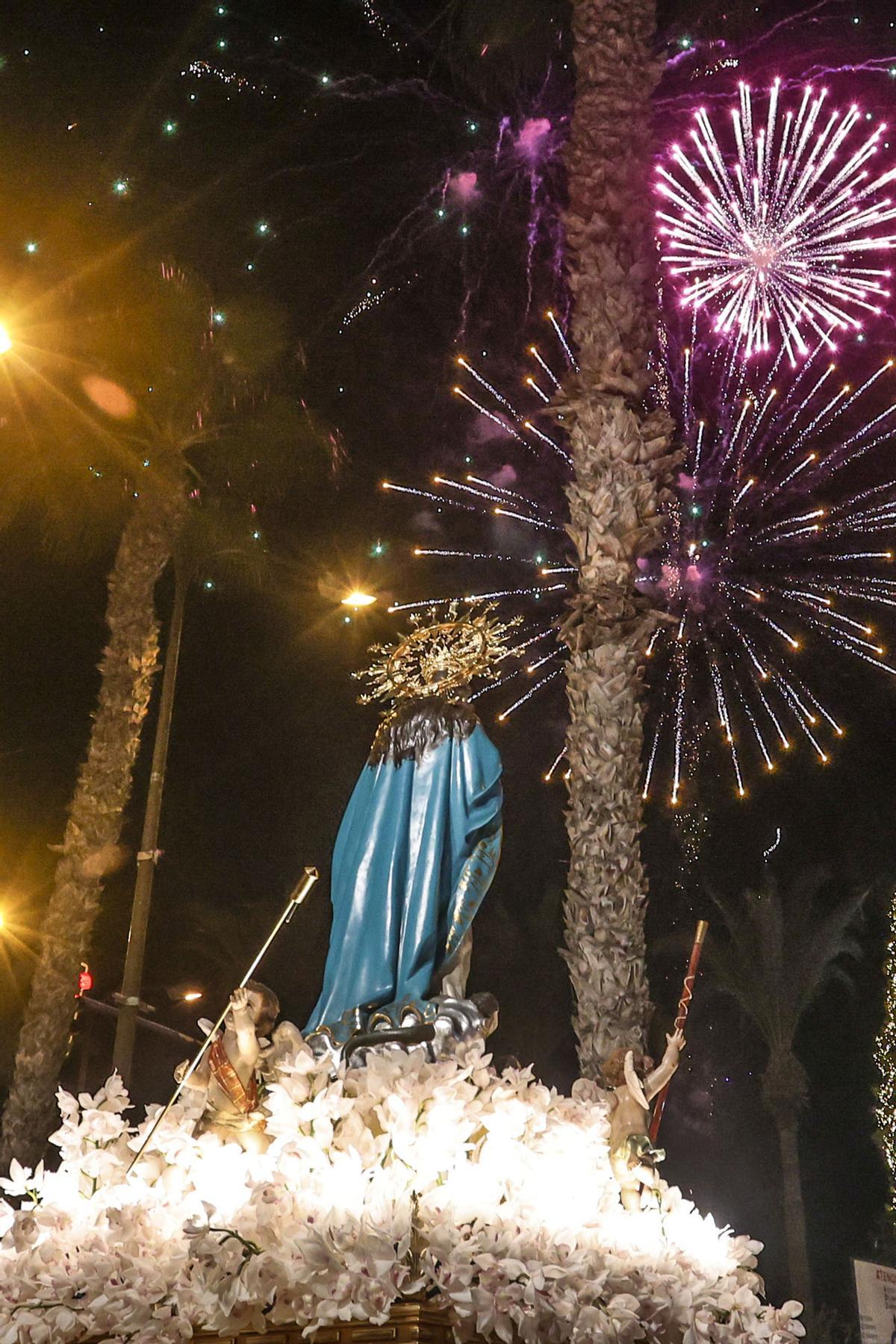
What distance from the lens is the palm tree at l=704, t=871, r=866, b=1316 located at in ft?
87.1

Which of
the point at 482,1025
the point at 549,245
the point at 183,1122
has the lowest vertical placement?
the point at 183,1122

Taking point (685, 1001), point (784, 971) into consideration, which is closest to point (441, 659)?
point (685, 1001)

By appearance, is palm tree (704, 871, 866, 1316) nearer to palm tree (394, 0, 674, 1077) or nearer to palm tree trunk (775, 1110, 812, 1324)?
palm tree trunk (775, 1110, 812, 1324)

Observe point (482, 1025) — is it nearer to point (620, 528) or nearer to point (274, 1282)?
point (274, 1282)

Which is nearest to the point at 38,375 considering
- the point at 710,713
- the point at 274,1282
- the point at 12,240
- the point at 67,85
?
the point at 12,240

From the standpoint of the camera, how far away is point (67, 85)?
14711mm

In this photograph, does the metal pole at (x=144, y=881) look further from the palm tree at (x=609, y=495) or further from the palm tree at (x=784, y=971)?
the palm tree at (x=784, y=971)

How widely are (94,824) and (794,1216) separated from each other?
17004 mm

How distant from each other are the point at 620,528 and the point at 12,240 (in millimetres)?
8304

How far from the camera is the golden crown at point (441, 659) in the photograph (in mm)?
7148

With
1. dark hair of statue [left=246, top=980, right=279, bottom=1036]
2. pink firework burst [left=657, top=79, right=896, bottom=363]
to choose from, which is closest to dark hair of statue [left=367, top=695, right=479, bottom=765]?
dark hair of statue [left=246, top=980, right=279, bottom=1036]

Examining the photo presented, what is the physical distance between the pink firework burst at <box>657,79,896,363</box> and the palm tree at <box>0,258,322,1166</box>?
199 inches

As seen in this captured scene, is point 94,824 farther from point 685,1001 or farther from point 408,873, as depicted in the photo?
point 685,1001

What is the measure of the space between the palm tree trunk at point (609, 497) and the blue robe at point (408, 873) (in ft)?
8.14
